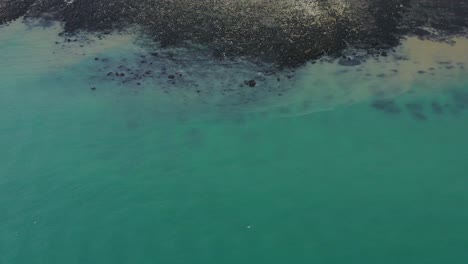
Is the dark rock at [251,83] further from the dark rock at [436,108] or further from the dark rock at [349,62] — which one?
the dark rock at [436,108]

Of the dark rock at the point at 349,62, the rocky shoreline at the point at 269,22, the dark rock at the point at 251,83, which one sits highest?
the rocky shoreline at the point at 269,22

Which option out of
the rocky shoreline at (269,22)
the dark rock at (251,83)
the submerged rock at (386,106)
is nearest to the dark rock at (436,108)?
the submerged rock at (386,106)

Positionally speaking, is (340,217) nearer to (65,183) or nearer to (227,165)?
(227,165)

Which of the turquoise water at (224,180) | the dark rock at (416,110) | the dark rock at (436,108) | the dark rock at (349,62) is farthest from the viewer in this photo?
the dark rock at (349,62)

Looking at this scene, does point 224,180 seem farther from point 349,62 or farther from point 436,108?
point 436,108

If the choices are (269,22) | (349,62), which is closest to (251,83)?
(349,62)

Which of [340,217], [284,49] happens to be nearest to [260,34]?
[284,49]
